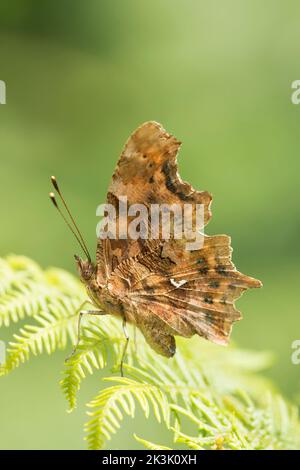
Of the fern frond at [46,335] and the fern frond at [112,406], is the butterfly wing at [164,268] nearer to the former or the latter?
the fern frond at [46,335]

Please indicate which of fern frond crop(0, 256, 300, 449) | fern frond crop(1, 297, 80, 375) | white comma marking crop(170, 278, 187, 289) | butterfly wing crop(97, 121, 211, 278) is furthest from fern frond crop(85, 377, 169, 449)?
butterfly wing crop(97, 121, 211, 278)

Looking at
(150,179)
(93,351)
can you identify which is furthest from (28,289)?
(150,179)

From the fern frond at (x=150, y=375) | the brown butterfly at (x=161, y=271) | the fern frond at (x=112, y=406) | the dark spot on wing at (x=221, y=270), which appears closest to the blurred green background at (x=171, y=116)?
the fern frond at (x=150, y=375)

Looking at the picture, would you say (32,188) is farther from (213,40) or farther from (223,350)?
(223,350)

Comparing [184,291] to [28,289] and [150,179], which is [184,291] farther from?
[28,289]

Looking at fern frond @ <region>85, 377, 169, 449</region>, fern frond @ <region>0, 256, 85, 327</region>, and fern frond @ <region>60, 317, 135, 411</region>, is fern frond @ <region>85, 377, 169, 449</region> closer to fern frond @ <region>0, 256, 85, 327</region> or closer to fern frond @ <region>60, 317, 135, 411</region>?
fern frond @ <region>60, 317, 135, 411</region>

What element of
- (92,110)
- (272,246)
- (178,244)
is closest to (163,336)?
(178,244)
